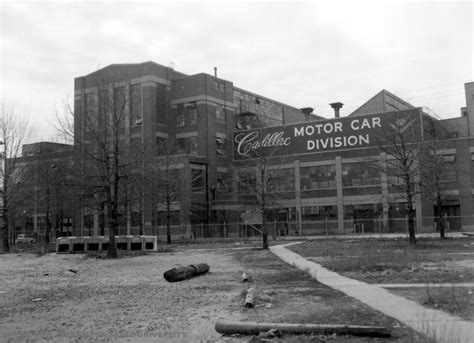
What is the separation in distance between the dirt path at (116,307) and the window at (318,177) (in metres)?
44.6

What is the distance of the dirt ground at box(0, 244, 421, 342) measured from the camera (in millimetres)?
8484

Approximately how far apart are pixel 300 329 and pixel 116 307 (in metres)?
5.06

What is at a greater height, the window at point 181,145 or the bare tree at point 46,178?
the window at point 181,145

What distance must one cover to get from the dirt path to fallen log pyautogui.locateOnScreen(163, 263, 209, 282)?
27 cm

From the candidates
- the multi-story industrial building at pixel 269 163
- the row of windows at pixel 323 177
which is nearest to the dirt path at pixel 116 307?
the multi-story industrial building at pixel 269 163

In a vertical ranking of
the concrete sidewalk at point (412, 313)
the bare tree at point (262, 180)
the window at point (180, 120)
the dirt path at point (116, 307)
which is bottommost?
the dirt path at point (116, 307)

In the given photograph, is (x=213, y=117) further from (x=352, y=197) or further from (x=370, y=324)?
(x=370, y=324)

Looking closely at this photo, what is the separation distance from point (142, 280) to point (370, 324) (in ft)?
34.4

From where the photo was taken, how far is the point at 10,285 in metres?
16.8

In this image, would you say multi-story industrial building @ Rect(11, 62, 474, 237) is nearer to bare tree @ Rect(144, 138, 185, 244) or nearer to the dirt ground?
bare tree @ Rect(144, 138, 185, 244)

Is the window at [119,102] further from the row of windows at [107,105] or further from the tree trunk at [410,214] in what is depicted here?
the tree trunk at [410,214]

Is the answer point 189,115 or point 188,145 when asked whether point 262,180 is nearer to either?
point 188,145

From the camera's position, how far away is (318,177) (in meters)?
63.2

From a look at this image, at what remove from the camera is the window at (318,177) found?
62.3 m
